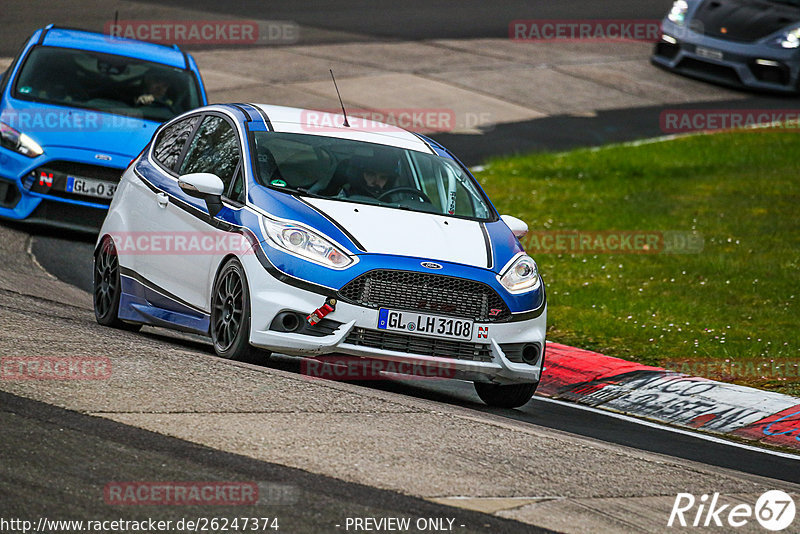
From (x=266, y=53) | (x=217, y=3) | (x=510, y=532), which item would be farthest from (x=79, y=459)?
(x=217, y=3)

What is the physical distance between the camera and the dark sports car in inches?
941

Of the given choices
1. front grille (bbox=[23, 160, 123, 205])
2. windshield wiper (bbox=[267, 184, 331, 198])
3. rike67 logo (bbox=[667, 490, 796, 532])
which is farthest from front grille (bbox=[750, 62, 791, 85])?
rike67 logo (bbox=[667, 490, 796, 532])

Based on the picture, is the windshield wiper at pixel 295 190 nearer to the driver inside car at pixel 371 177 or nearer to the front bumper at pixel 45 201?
the driver inside car at pixel 371 177

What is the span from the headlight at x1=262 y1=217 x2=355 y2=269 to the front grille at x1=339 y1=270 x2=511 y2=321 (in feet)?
0.57

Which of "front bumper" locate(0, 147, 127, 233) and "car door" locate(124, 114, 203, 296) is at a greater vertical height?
"car door" locate(124, 114, 203, 296)

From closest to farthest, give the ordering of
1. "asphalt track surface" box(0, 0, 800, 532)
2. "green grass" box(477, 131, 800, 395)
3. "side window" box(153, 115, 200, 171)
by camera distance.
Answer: "asphalt track surface" box(0, 0, 800, 532), "side window" box(153, 115, 200, 171), "green grass" box(477, 131, 800, 395)

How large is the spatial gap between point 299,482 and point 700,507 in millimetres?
1899

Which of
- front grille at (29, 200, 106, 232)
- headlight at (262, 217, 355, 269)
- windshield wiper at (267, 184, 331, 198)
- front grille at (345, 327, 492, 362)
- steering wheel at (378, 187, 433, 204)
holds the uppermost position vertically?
windshield wiper at (267, 184, 331, 198)

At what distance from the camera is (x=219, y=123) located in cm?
Result: 976

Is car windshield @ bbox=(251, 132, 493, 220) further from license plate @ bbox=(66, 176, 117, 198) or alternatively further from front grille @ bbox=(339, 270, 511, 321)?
license plate @ bbox=(66, 176, 117, 198)

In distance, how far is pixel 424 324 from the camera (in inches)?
322

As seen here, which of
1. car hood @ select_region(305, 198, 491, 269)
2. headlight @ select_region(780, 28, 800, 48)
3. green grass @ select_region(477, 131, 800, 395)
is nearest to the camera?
car hood @ select_region(305, 198, 491, 269)

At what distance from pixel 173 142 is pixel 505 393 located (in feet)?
10.2

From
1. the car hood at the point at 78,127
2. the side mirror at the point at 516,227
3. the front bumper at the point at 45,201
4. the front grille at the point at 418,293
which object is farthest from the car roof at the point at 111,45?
the front grille at the point at 418,293
